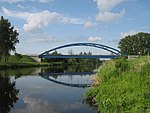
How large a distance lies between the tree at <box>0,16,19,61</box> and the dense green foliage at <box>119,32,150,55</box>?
8759cm

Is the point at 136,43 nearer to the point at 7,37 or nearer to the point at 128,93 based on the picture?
the point at 7,37

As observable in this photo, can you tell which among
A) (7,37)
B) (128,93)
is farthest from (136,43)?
(128,93)

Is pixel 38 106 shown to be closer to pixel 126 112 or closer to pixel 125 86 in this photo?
pixel 125 86

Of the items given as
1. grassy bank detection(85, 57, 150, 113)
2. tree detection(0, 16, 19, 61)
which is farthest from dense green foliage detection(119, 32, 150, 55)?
grassy bank detection(85, 57, 150, 113)

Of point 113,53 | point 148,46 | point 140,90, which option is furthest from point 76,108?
point 148,46

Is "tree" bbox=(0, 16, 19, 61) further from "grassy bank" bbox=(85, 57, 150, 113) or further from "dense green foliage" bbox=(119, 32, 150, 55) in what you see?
"dense green foliage" bbox=(119, 32, 150, 55)

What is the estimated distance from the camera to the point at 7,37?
288 ft

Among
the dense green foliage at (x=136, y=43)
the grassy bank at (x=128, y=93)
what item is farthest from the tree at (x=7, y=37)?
the dense green foliage at (x=136, y=43)

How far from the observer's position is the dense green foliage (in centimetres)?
16775

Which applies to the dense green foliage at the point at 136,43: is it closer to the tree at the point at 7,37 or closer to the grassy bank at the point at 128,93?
the tree at the point at 7,37

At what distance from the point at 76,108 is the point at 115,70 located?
4554 millimetres

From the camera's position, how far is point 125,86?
61.4 feet

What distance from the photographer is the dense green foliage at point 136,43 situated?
168m

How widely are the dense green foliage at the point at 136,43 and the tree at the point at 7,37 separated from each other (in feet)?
287
